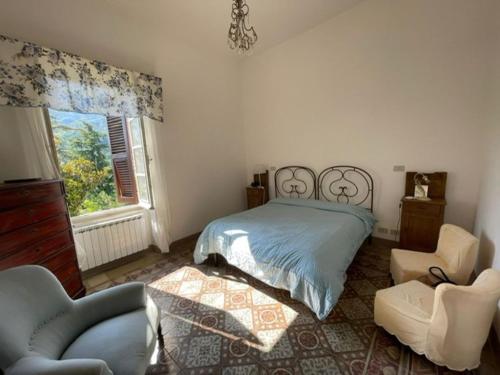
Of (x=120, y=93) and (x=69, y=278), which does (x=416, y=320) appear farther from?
(x=120, y=93)

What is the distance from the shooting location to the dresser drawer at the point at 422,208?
7.76 feet

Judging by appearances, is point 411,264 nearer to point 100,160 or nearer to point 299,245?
point 299,245

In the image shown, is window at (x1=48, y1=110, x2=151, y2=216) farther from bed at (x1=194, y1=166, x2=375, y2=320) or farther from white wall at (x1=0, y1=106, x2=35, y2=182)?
bed at (x1=194, y1=166, x2=375, y2=320)

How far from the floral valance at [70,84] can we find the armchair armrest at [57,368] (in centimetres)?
209

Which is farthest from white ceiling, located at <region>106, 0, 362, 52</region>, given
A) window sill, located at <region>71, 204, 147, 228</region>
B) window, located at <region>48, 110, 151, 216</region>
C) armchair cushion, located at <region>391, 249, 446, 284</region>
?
armchair cushion, located at <region>391, 249, 446, 284</region>

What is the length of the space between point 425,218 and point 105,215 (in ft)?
12.7

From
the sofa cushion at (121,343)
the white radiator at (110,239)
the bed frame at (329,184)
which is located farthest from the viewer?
the bed frame at (329,184)

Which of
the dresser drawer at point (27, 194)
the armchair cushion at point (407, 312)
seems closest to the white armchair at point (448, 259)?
the armchair cushion at point (407, 312)

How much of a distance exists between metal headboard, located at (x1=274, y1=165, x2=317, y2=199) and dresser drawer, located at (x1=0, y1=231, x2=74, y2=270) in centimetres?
305

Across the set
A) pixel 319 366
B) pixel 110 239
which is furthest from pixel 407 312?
pixel 110 239

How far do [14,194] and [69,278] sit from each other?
92cm

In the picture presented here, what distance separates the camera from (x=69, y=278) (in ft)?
6.71

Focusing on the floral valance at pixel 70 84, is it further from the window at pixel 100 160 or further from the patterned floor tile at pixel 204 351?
the patterned floor tile at pixel 204 351

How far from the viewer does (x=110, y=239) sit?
2.68 metres
